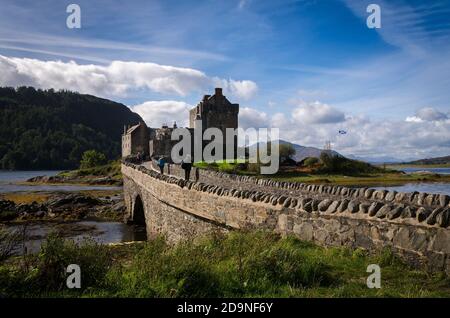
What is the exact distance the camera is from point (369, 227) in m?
7.51

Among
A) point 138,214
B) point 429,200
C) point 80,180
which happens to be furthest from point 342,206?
point 80,180

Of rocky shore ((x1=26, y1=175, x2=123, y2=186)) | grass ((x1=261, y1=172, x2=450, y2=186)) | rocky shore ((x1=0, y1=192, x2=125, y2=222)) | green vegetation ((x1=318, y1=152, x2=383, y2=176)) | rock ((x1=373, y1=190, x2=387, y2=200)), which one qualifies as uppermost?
rock ((x1=373, y1=190, x2=387, y2=200))

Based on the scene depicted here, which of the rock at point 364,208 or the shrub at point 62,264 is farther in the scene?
the rock at point 364,208

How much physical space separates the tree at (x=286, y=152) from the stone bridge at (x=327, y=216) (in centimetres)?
4856

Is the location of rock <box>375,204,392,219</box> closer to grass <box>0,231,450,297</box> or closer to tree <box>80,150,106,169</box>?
grass <box>0,231,450,297</box>

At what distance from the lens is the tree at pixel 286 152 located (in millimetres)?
65725

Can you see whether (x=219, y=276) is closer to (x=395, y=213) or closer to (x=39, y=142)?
A: (x=395, y=213)

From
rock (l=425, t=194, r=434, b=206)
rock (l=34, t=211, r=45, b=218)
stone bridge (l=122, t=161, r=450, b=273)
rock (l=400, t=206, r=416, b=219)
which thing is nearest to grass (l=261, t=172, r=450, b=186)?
rock (l=34, t=211, r=45, b=218)

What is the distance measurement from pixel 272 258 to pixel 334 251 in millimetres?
1643

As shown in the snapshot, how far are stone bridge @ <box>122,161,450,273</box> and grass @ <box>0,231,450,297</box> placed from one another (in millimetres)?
353

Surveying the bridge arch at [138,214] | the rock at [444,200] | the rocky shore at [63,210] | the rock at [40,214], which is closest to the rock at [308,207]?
the rock at [444,200]

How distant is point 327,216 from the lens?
27.4ft

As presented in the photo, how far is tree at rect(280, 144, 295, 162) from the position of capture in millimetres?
65725

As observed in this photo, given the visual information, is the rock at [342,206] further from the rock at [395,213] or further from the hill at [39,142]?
→ the hill at [39,142]
